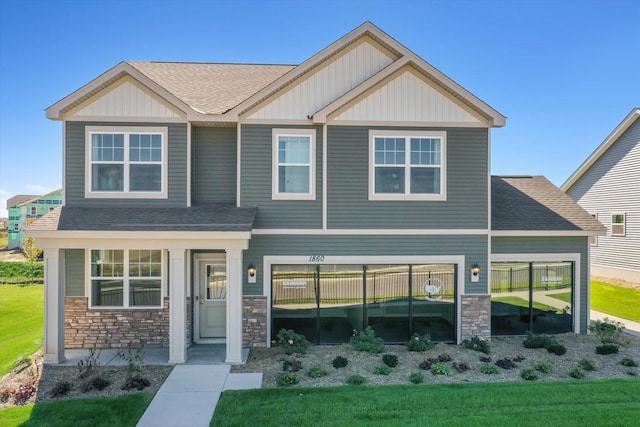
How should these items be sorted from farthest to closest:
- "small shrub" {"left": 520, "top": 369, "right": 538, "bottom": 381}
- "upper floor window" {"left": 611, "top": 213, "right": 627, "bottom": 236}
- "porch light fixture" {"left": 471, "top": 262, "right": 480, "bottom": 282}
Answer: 1. "upper floor window" {"left": 611, "top": 213, "right": 627, "bottom": 236}
2. "porch light fixture" {"left": 471, "top": 262, "right": 480, "bottom": 282}
3. "small shrub" {"left": 520, "top": 369, "right": 538, "bottom": 381}

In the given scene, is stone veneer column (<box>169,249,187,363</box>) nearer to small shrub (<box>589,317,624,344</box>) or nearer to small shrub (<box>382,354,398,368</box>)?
small shrub (<box>382,354,398,368</box>)

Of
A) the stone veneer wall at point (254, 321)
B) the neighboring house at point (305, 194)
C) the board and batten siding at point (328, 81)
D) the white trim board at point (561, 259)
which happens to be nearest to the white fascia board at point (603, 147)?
the white trim board at point (561, 259)

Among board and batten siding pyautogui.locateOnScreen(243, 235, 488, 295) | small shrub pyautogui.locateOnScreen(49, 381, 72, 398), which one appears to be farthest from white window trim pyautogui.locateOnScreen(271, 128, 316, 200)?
small shrub pyautogui.locateOnScreen(49, 381, 72, 398)

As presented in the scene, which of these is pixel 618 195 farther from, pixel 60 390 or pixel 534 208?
pixel 60 390

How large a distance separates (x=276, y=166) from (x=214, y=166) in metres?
1.82

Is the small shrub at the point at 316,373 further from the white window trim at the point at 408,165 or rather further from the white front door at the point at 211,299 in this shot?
the white window trim at the point at 408,165

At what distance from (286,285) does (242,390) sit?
322 centimetres

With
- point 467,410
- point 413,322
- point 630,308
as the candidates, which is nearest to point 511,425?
point 467,410

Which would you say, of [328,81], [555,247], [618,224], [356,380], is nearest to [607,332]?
[555,247]

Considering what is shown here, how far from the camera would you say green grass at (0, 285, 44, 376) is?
31.0 ft

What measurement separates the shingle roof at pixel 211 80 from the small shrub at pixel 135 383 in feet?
21.7

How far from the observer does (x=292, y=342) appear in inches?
365

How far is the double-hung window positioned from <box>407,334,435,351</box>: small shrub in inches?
265

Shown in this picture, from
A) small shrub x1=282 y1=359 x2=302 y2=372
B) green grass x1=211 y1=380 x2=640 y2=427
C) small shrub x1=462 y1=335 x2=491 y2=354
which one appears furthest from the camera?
small shrub x1=462 y1=335 x2=491 y2=354
